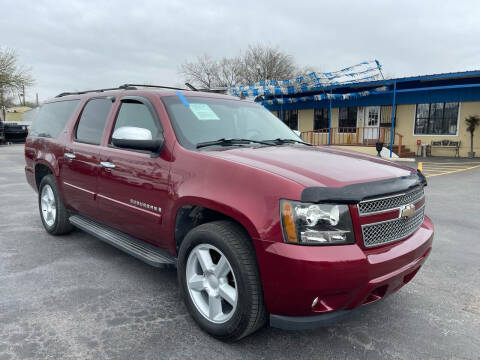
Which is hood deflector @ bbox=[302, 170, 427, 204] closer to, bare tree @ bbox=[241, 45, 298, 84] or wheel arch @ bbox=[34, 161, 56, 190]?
wheel arch @ bbox=[34, 161, 56, 190]

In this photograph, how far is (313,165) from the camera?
2512 millimetres

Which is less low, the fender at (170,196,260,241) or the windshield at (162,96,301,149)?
the windshield at (162,96,301,149)

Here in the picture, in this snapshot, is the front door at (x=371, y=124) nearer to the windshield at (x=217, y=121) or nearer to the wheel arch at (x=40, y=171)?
the windshield at (x=217, y=121)

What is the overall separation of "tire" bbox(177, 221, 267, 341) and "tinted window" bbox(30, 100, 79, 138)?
293cm

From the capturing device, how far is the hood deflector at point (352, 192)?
209 centimetres

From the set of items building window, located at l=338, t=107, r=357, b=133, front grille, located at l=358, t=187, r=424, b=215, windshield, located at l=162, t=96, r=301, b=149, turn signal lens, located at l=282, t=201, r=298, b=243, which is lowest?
turn signal lens, located at l=282, t=201, r=298, b=243

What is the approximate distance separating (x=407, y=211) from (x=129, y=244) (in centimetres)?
238

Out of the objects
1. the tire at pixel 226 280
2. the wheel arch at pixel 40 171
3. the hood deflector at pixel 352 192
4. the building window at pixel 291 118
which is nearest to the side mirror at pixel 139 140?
the tire at pixel 226 280

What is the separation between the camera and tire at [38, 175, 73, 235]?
4.58 m

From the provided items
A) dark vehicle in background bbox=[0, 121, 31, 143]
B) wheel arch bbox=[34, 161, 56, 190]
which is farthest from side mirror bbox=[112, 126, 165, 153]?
dark vehicle in background bbox=[0, 121, 31, 143]

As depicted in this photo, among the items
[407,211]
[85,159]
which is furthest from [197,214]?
[85,159]

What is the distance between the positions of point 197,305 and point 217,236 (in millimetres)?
655

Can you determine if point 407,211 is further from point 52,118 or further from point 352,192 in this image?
point 52,118

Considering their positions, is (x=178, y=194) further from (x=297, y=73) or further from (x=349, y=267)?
(x=297, y=73)
